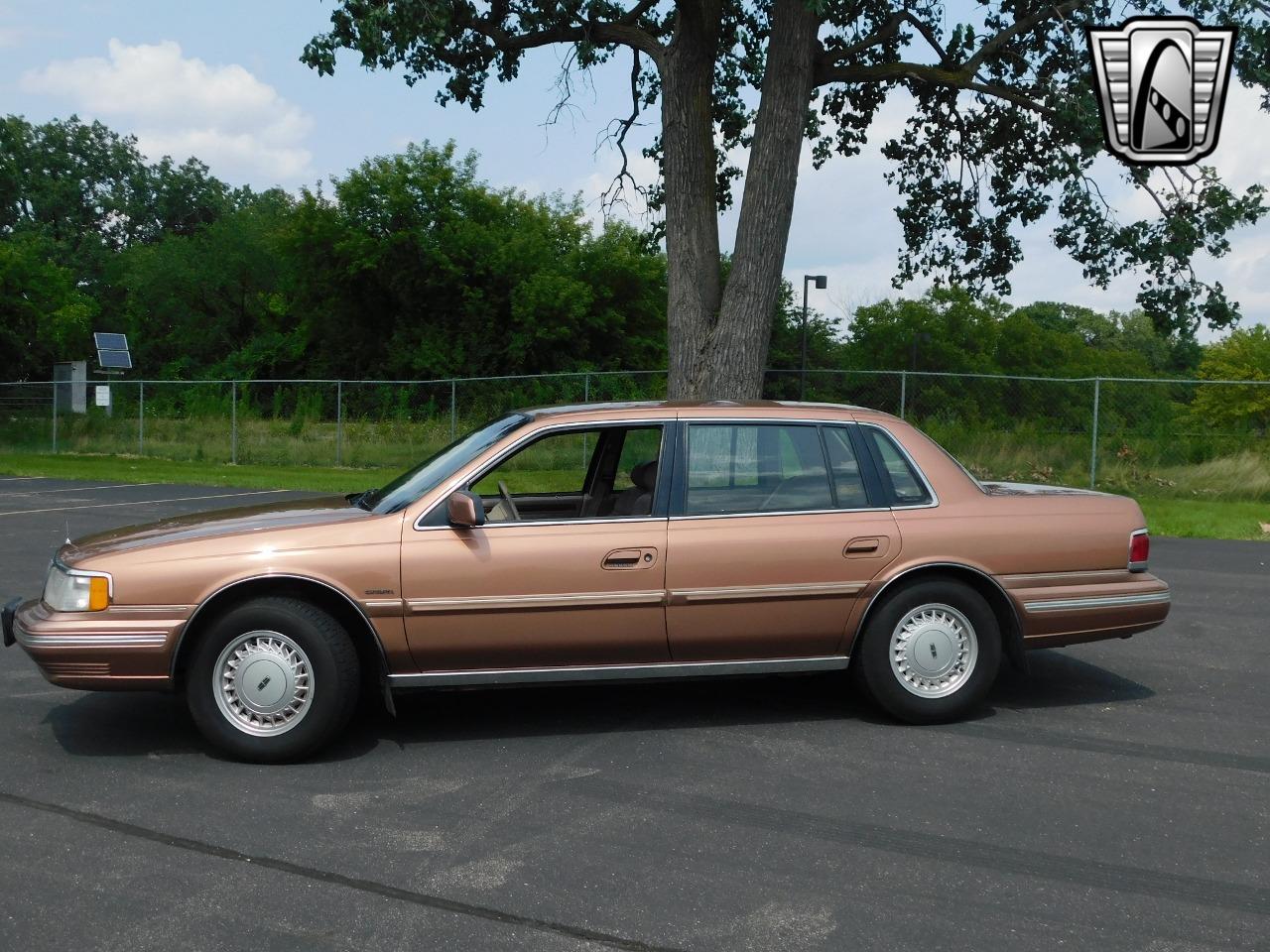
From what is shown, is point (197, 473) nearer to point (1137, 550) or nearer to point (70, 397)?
point (70, 397)

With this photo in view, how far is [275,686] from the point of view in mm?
5758

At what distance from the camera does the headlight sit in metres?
5.71

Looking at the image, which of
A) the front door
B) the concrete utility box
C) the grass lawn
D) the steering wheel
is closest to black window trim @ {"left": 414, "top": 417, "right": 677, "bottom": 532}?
the front door

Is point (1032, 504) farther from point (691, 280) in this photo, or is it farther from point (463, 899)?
point (691, 280)

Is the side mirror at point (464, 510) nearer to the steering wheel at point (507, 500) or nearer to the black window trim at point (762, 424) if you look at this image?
the steering wheel at point (507, 500)

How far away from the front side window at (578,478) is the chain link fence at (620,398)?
502 inches

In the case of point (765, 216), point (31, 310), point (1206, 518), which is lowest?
point (1206, 518)

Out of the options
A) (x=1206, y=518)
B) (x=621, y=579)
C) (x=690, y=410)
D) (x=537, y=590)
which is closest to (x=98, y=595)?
(x=537, y=590)

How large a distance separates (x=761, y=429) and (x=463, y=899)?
3.06m

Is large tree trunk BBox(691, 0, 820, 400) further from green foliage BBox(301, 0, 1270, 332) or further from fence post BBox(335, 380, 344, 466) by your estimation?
fence post BBox(335, 380, 344, 466)

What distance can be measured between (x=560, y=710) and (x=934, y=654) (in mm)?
1898

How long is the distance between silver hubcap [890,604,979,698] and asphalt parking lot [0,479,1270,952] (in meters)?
0.25

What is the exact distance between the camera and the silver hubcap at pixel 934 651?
637 centimetres

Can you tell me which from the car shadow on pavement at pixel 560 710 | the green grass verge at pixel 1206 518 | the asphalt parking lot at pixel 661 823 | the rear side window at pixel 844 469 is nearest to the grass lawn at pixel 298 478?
the green grass verge at pixel 1206 518
